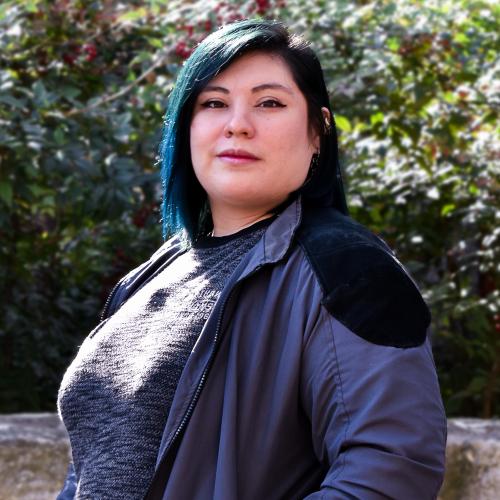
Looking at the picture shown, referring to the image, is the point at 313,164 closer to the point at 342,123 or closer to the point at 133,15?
the point at 342,123

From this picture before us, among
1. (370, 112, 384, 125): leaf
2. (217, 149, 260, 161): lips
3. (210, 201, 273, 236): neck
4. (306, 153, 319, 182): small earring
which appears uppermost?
(217, 149, 260, 161): lips

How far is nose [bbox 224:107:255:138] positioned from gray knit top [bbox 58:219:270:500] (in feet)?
0.53

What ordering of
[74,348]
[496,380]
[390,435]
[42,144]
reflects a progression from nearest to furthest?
[390,435] < [42,144] < [496,380] < [74,348]

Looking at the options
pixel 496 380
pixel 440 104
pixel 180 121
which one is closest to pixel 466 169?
pixel 440 104

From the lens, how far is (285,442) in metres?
1.59

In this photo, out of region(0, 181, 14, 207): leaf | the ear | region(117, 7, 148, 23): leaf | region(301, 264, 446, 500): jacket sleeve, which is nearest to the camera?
region(301, 264, 446, 500): jacket sleeve

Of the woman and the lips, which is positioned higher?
the lips

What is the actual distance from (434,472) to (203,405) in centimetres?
35

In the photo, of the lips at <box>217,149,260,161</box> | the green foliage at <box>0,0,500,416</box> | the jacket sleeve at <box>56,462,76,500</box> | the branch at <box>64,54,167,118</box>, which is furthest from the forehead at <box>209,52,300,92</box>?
the branch at <box>64,54,167,118</box>

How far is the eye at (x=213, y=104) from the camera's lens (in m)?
1.87

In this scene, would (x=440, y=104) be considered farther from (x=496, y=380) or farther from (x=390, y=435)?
(x=390, y=435)

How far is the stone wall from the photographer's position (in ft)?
11.3

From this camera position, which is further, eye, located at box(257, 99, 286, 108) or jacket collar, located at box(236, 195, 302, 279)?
eye, located at box(257, 99, 286, 108)

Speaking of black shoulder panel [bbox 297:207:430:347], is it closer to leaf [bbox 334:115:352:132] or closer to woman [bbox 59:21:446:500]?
woman [bbox 59:21:446:500]
